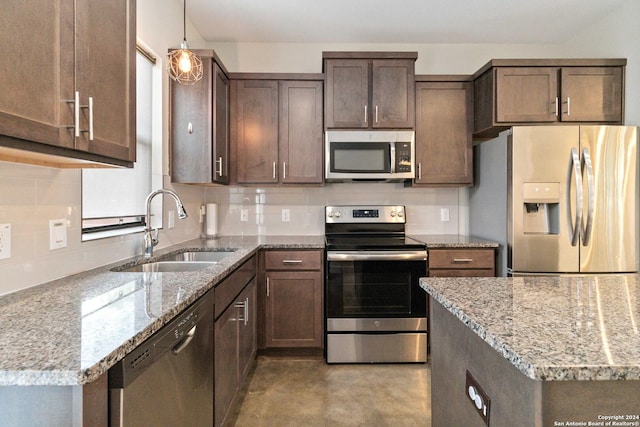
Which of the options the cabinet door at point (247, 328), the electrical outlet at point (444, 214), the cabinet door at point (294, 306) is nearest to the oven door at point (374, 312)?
the cabinet door at point (294, 306)

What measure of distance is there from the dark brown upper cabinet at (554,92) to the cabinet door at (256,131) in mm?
1742

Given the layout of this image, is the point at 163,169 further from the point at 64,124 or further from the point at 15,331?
the point at 15,331

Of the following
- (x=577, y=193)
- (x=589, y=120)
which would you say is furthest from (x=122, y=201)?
(x=589, y=120)

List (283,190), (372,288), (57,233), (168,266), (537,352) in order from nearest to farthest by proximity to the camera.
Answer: (537,352)
(57,233)
(168,266)
(372,288)
(283,190)

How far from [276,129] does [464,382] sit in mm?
2372

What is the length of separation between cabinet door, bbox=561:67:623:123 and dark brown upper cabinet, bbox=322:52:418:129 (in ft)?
3.80

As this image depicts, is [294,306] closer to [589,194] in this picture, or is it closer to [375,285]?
[375,285]

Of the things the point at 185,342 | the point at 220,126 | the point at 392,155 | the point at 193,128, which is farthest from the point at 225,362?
the point at 392,155

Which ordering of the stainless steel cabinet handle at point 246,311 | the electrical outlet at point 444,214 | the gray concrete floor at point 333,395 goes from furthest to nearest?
1. the electrical outlet at point 444,214
2. the stainless steel cabinet handle at point 246,311
3. the gray concrete floor at point 333,395

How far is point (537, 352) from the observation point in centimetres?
70

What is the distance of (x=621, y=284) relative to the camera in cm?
127

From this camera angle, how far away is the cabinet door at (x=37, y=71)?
84 cm

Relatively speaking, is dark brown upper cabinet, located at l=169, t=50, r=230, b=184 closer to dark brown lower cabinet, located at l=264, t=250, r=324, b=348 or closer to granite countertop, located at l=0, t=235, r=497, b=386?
dark brown lower cabinet, located at l=264, t=250, r=324, b=348

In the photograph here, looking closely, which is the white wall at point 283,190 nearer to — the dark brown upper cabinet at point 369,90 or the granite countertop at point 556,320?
the dark brown upper cabinet at point 369,90
